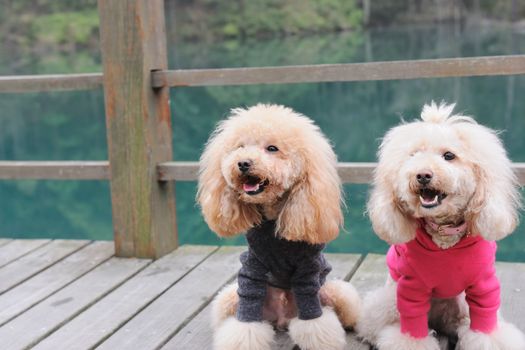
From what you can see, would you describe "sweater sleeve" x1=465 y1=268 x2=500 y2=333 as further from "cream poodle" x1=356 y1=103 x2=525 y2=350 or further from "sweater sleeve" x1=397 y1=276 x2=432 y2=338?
"sweater sleeve" x1=397 y1=276 x2=432 y2=338

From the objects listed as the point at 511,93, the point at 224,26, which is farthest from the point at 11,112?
the point at 224,26

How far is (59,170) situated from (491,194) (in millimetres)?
2374

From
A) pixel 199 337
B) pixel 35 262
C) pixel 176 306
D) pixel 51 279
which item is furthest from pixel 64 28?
pixel 199 337

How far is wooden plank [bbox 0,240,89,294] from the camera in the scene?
3.32m

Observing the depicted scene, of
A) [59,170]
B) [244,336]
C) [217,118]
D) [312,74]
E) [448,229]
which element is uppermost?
[312,74]

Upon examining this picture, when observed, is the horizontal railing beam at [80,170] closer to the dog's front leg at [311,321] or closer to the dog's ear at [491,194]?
the dog's front leg at [311,321]

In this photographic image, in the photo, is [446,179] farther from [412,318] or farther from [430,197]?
[412,318]

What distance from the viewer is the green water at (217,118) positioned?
859cm

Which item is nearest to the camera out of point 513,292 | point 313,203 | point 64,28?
point 313,203

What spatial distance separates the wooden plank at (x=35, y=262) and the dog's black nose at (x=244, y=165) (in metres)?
1.60

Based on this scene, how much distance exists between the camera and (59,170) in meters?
3.62

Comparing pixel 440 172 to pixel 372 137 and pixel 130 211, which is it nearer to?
pixel 130 211

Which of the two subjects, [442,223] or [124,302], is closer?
[442,223]

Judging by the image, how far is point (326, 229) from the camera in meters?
2.24
